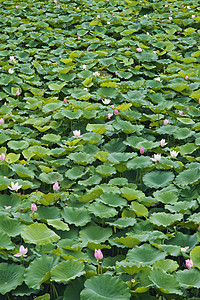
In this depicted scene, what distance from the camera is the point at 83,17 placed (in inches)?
243

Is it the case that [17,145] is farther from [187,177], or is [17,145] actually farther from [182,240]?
[182,240]

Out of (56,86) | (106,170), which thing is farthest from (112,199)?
(56,86)

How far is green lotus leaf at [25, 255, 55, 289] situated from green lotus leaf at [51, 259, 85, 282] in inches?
1.7

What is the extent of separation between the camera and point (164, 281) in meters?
1.76

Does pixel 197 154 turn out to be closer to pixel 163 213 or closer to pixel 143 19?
pixel 163 213

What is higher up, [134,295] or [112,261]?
[134,295]

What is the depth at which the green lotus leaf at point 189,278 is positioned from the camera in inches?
69.8

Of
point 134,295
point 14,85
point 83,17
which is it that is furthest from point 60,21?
point 134,295

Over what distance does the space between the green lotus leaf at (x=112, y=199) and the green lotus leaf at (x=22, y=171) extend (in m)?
0.62

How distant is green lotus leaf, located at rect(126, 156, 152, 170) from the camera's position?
2715 mm

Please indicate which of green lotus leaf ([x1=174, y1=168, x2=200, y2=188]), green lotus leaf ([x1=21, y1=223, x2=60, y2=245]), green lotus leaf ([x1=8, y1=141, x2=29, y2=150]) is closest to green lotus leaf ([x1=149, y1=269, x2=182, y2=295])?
green lotus leaf ([x1=21, y1=223, x2=60, y2=245])

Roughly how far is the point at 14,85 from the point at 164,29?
268 cm

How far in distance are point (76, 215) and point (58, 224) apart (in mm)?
184

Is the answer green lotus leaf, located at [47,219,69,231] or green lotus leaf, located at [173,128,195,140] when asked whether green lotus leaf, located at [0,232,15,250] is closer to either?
green lotus leaf, located at [47,219,69,231]
